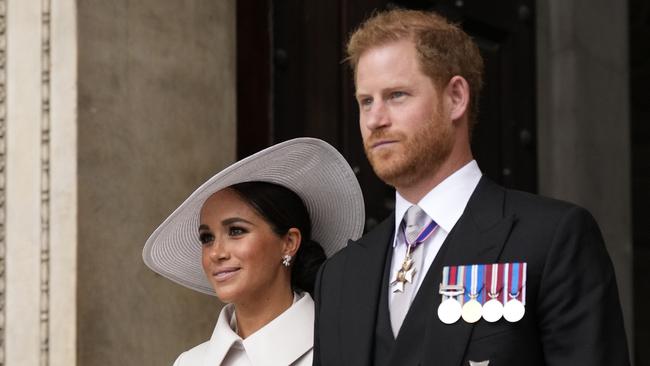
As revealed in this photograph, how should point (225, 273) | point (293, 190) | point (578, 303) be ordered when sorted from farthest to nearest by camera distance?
point (293, 190)
point (225, 273)
point (578, 303)

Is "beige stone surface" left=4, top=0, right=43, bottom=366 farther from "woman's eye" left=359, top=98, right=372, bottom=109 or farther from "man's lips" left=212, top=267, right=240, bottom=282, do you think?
"woman's eye" left=359, top=98, right=372, bottom=109

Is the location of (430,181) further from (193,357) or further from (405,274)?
(193,357)

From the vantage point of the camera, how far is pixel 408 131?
112 inches

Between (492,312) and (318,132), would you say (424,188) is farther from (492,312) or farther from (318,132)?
(318,132)

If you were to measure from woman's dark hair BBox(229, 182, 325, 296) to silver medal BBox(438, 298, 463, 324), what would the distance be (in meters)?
1.14

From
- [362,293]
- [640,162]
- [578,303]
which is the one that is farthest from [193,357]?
[640,162]

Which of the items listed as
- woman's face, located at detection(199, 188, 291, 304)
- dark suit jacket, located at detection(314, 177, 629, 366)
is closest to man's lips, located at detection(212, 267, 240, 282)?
Result: woman's face, located at detection(199, 188, 291, 304)

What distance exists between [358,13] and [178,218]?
1339mm

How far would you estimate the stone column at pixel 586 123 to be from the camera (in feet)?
19.5

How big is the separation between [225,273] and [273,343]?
10.0 inches

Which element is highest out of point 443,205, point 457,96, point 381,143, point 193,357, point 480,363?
point 457,96

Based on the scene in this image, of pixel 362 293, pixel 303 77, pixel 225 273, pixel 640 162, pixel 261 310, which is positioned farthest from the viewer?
pixel 640 162

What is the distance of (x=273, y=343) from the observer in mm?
3773

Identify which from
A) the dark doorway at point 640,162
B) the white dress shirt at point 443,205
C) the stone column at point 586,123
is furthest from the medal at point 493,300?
the dark doorway at point 640,162
